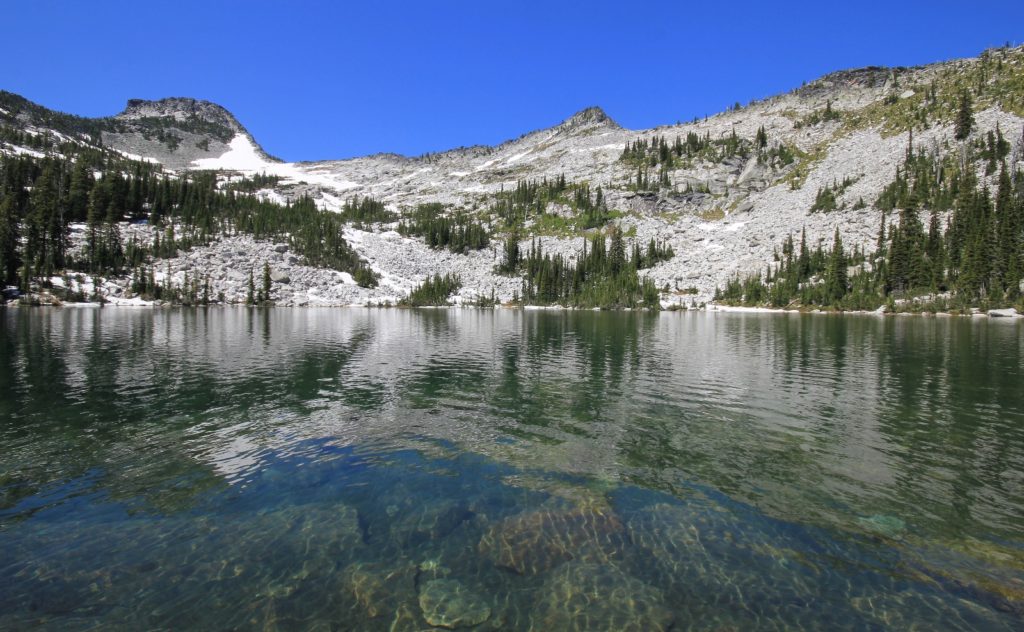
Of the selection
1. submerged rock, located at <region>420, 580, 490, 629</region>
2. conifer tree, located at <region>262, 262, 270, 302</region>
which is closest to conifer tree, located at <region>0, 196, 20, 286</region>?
conifer tree, located at <region>262, 262, 270, 302</region>

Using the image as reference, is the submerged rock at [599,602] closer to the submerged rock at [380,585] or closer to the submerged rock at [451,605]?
the submerged rock at [451,605]

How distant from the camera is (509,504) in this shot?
15.6 m

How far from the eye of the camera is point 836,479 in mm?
17750

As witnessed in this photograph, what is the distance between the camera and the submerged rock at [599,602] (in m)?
10.2

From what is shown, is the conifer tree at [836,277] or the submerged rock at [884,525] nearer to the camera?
the submerged rock at [884,525]

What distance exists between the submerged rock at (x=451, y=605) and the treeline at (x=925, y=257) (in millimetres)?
156545

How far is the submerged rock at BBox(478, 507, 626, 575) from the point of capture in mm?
12539

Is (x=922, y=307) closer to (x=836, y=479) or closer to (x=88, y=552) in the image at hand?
(x=836, y=479)

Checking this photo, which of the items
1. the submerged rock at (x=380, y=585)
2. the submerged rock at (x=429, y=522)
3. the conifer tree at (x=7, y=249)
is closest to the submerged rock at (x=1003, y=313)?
the submerged rock at (x=429, y=522)

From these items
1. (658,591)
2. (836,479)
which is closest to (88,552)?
(658,591)

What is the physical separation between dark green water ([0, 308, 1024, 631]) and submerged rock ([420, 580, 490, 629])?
0.06 meters

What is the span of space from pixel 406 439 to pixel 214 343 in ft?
146

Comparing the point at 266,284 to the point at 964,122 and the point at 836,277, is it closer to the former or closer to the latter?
the point at 836,277

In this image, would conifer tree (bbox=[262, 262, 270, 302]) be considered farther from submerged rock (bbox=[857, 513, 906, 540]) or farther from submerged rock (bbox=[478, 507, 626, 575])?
submerged rock (bbox=[857, 513, 906, 540])
